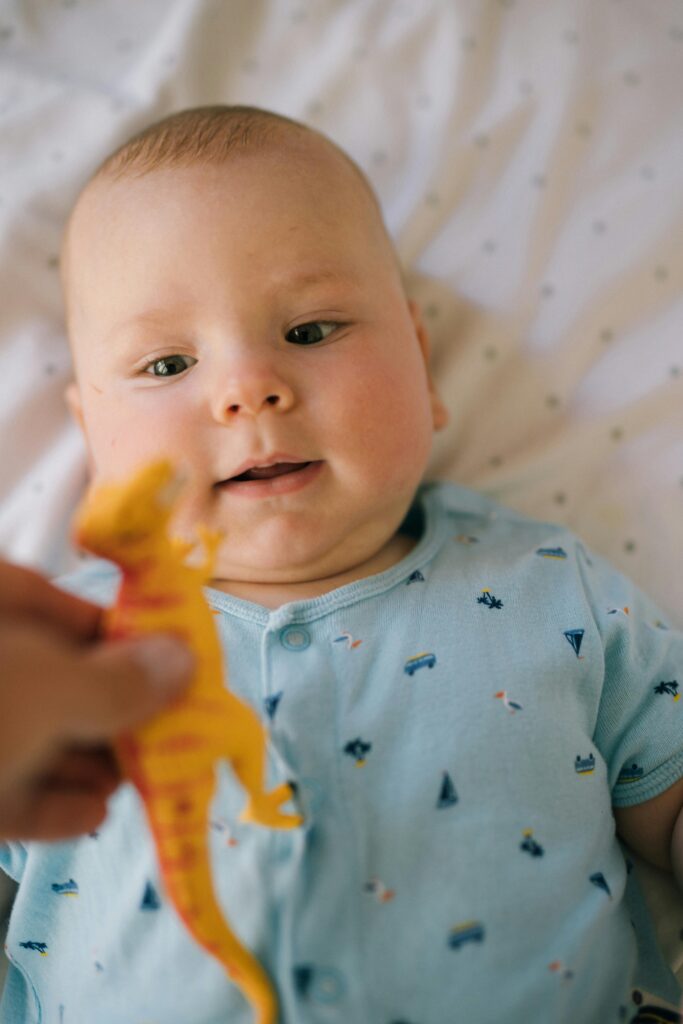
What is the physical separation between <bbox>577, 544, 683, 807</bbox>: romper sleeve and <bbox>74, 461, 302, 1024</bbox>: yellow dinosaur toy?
0.54 m

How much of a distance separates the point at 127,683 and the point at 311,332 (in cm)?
62

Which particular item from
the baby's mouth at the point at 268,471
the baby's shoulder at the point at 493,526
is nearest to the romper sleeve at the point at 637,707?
the baby's shoulder at the point at 493,526

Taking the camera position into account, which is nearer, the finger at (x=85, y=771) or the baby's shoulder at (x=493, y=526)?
the finger at (x=85, y=771)

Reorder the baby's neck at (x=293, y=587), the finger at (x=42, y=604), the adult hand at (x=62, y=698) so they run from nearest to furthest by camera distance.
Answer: the adult hand at (x=62, y=698) → the finger at (x=42, y=604) → the baby's neck at (x=293, y=587)

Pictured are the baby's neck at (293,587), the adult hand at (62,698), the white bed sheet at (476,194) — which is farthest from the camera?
the white bed sheet at (476,194)

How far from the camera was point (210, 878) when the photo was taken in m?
0.75

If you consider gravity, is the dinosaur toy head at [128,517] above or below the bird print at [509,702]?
above

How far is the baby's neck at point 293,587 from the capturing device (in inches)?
45.9

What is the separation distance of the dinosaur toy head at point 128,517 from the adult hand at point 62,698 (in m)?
0.07

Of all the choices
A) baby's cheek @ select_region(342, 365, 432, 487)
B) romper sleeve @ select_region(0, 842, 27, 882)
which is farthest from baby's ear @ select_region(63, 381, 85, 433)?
romper sleeve @ select_region(0, 842, 27, 882)

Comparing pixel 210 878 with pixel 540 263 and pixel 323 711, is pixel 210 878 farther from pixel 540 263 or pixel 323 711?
pixel 540 263

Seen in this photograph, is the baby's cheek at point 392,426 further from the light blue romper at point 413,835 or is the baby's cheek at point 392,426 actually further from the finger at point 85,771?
the finger at point 85,771

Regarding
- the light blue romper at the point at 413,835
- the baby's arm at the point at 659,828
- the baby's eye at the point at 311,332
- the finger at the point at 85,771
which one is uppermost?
the baby's eye at the point at 311,332

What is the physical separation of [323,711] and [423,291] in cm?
79
